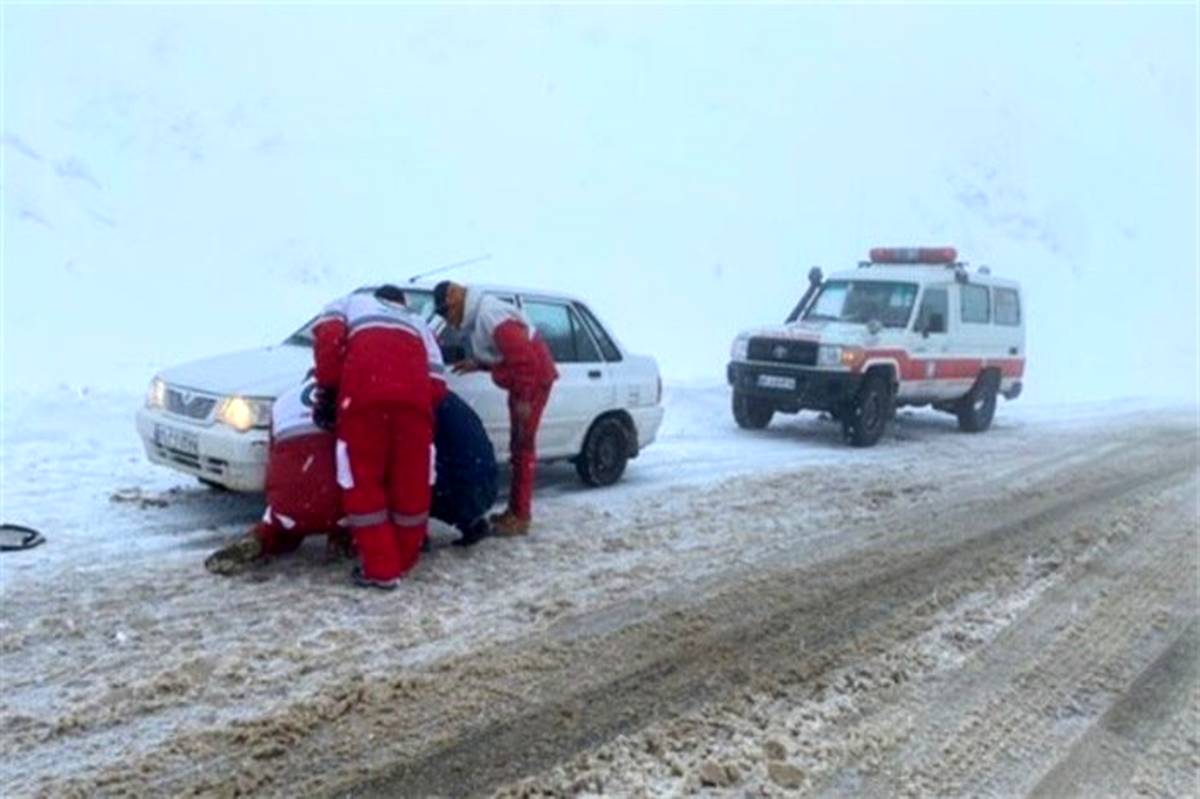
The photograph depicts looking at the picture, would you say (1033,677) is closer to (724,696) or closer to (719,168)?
(724,696)

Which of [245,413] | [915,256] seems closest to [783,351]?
[915,256]

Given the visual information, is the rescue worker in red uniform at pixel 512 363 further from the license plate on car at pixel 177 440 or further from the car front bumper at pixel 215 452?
the license plate on car at pixel 177 440

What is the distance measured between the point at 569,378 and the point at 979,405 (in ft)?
25.4

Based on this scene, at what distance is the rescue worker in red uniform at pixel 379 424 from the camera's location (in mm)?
5605

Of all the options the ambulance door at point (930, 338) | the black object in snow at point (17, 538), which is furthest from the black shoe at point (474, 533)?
the ambulance door at point (930, 338)

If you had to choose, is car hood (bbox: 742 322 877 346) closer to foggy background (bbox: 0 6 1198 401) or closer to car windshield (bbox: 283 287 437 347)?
foggy background (bbox: 0 6 1198 401)

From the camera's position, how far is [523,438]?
22.8 ft

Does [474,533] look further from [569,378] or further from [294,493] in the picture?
[569,378]

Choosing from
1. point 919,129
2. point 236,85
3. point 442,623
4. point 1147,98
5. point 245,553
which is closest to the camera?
point 442,623

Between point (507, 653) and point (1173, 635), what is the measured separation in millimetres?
3350

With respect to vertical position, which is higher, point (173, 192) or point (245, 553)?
point (173, 192)

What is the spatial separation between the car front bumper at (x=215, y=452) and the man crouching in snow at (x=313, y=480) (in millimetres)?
244

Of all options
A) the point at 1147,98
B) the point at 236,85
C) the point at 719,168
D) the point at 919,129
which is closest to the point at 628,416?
the point at 236,85

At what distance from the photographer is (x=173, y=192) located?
17.7 meters
